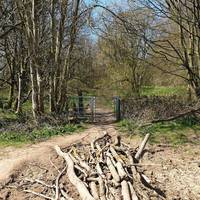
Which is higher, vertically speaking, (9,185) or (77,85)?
(77,85)

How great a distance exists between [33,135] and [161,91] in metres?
16.1

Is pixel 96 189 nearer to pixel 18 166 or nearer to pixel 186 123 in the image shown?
pixel 18 166

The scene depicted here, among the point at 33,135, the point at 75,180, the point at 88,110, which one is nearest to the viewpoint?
the point at 75,180

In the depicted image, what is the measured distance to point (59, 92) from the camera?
61.6 feet

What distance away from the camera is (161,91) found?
29.9 metres

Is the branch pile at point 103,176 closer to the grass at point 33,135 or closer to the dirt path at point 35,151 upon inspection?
the dirt path at point 35,151

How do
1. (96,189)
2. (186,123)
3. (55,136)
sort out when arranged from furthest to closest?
1. (186,123)
2. (55,136)
3. (96,189)

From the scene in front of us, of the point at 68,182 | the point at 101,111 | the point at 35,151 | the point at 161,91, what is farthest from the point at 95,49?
the point at 68,182

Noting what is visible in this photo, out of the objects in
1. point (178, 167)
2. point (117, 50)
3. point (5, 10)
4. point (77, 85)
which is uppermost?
point (5, 10)

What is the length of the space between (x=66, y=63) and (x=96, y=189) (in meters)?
9.88

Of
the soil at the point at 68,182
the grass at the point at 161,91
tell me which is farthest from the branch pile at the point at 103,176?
the grass at the point at 161,91

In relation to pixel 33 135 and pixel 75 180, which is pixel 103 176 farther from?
pixel 33 135

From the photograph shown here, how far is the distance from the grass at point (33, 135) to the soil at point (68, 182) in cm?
52

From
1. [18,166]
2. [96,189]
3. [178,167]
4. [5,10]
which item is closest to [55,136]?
[18,166]
